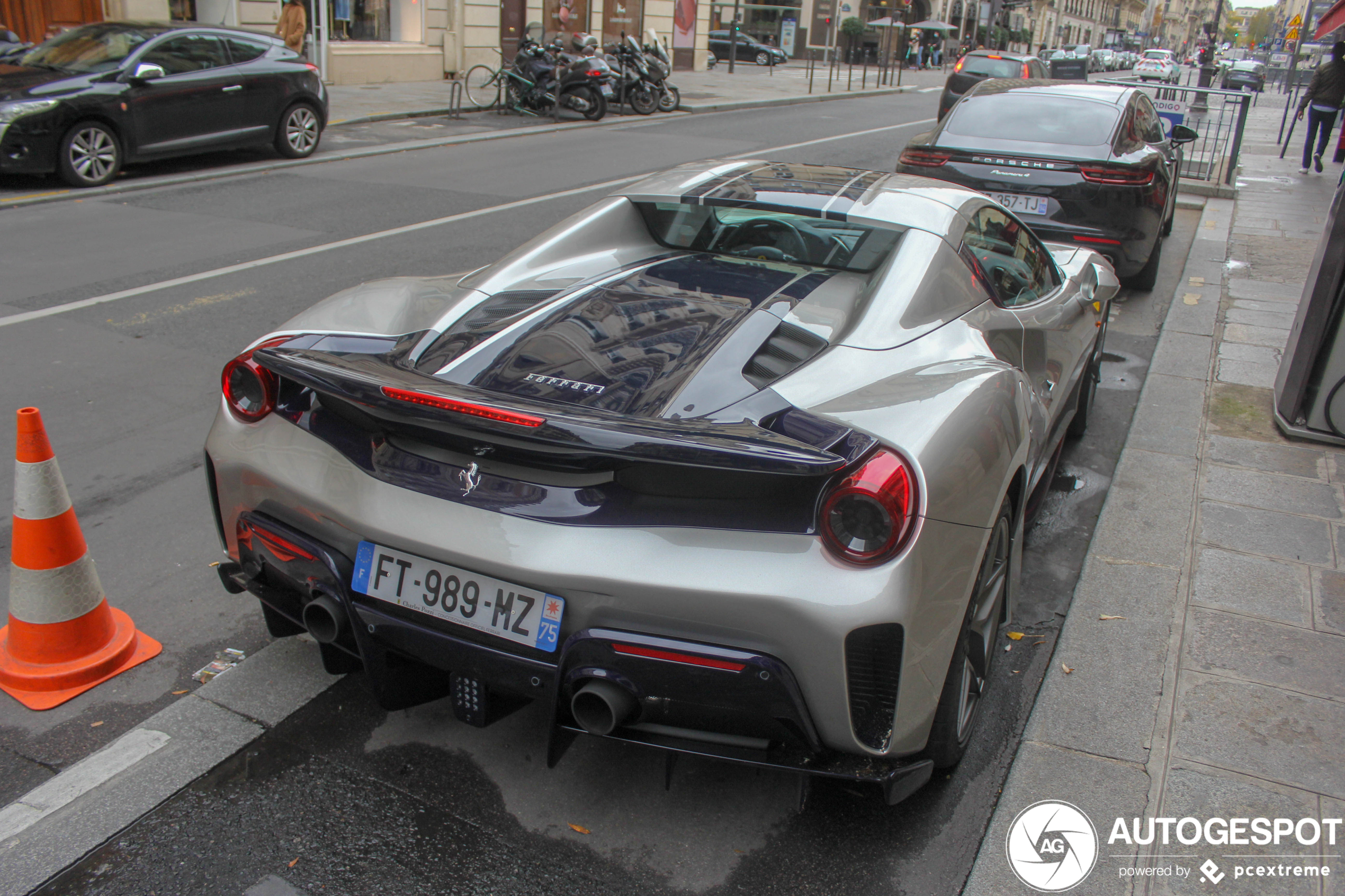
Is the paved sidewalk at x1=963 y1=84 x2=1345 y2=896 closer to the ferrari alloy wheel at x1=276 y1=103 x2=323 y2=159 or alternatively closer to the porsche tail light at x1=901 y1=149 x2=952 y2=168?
the porsche tail light at x1=901 y1=149 x2=952 y2=168

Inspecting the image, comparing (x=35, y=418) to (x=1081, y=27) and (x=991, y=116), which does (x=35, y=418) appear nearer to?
(x=991, y=116)

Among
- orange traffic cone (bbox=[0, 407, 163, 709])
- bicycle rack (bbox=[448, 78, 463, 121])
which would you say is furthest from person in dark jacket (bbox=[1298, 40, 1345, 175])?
orange traffic cone (bbox=[0, 407, 163, 709])

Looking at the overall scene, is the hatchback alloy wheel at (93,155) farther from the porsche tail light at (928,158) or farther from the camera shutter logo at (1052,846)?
the camera shutter logo at (1052,846)

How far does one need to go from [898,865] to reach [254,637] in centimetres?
203

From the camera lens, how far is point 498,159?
13.4 m

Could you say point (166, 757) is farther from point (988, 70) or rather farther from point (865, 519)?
point (988, 70)

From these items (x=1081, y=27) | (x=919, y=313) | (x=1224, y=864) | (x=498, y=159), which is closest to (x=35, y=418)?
(x=919, y=313)

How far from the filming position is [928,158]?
7.44 m

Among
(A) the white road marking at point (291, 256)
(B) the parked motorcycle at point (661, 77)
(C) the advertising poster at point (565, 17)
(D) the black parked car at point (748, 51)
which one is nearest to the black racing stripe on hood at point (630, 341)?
(A) the white road marking at point (291, 256)

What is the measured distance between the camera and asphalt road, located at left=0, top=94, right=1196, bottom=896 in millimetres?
2312

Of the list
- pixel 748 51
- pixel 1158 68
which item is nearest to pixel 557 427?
pixel 748 51

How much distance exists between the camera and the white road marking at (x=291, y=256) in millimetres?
6297

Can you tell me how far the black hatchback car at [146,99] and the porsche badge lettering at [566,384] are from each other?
9.46 meters

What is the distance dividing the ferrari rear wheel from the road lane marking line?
1965 mm
